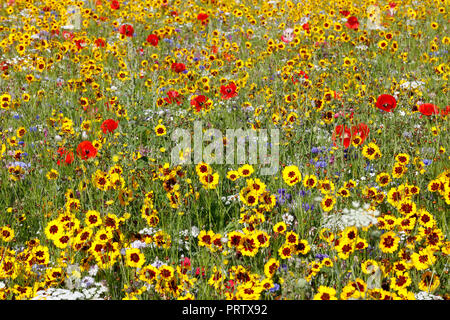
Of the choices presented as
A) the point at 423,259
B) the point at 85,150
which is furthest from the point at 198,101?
the point at 423,259

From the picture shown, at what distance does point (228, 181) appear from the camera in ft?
10.1

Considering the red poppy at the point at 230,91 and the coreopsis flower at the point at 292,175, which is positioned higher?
the red poppy at the point at 230,91

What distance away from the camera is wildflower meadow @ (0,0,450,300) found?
1916mm

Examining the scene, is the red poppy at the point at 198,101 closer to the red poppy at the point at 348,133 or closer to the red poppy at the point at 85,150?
the red poppy at the point at 85,150

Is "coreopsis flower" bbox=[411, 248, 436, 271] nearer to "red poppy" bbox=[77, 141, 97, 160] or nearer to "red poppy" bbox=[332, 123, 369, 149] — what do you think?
"red poppy" bbox=[332, 123, 369, 149]

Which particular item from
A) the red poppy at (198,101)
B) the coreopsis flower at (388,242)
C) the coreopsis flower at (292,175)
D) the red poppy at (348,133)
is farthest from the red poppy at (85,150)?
the coreopsis flower at (388,242)

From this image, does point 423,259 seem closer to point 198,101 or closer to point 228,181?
point 228,181

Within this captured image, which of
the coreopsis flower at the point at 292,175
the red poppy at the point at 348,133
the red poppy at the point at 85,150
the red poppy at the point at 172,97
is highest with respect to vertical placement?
the red poppy at the point at 172,97

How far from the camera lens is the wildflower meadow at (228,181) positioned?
1.92 meters

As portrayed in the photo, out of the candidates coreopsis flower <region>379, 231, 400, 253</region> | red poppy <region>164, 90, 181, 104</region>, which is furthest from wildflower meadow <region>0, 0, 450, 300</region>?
red poppy <region>164, 90, 181, 104</region>

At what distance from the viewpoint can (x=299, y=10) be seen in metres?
7.47
